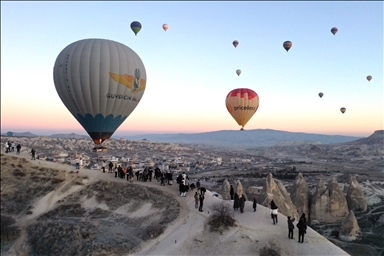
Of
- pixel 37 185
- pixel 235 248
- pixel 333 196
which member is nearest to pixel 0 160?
pixel 37 185

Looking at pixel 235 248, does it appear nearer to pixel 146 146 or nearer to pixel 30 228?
pixel 30 228

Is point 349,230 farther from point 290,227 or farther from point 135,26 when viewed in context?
point 135,26

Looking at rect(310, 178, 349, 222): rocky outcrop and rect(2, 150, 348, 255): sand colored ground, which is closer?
rect(2, 150, 348, 255): sand colored ground

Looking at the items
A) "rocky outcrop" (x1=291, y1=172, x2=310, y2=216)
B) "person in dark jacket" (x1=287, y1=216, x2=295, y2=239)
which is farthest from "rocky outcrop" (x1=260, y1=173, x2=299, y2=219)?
"person in dark jacket" (x1=287, y1=216, x2=295, y2=239)

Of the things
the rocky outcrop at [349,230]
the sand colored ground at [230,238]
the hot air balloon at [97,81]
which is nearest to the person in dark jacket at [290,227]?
the sand colored ground at [230,238]

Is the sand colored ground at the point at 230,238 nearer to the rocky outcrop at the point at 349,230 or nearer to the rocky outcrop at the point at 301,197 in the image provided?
the rocky outcrop at the point at 349,230

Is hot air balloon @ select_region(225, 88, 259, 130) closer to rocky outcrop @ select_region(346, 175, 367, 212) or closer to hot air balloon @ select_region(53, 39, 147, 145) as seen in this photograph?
rocky outcrop @ select_region(346, 175, 367, 212)


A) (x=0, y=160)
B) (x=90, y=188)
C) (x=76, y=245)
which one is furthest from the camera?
(x=0, y=160)
